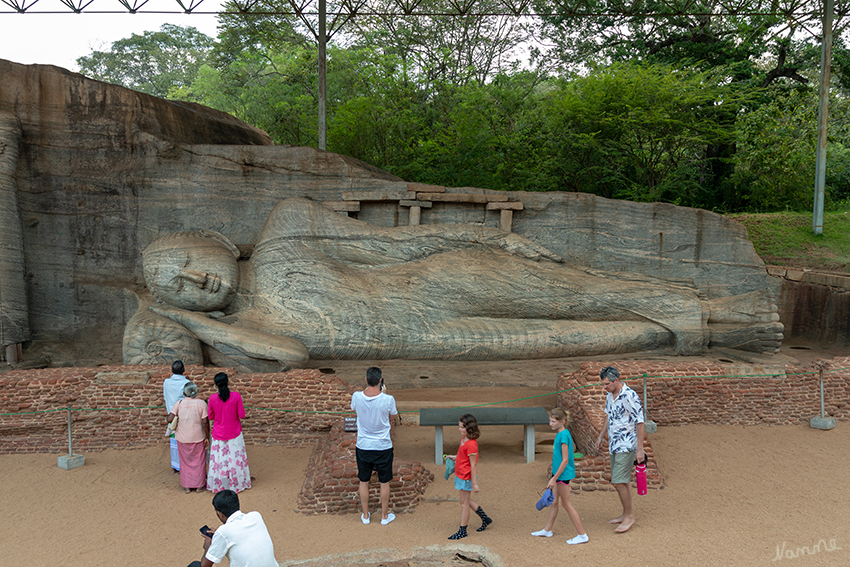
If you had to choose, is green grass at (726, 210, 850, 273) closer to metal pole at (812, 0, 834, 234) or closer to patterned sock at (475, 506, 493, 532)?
metal pole at (812, 0, 834, 234)

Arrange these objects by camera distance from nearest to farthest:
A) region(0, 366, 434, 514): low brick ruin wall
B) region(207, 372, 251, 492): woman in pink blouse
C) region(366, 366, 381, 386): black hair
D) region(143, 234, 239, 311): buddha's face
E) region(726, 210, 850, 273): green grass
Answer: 1. region(366, 366, 381, 386): black hair
2. region(207, 372, 251, 492): woman in pink blouse
3. region(0, 366, 434, 514): low brick ruin wall
4. region(143, 234, 239, 311): buddha's face
5. region(726, 210, 850, 273): green grass

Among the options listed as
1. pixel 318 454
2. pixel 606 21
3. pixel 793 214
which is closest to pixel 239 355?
pixel 318 454

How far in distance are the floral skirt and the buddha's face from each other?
120 inches

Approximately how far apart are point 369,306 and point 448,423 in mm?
2639

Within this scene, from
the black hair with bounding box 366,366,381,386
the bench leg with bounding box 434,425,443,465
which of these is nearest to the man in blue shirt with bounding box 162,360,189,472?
the black hair with bounding box 366,366,381,386

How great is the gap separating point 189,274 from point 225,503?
5.02m

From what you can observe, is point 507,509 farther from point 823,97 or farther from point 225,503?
point 823,97

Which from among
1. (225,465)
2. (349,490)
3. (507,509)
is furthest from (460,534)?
(225,465)

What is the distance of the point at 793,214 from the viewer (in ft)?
38.8

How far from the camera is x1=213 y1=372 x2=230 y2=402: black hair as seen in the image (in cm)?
465

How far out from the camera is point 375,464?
4.23m

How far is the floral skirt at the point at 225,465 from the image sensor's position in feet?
15.7

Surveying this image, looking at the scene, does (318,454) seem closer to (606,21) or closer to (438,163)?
(438,163)

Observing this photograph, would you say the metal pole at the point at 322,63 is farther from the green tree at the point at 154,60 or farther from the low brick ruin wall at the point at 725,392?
the green tree at the point at 154,60
